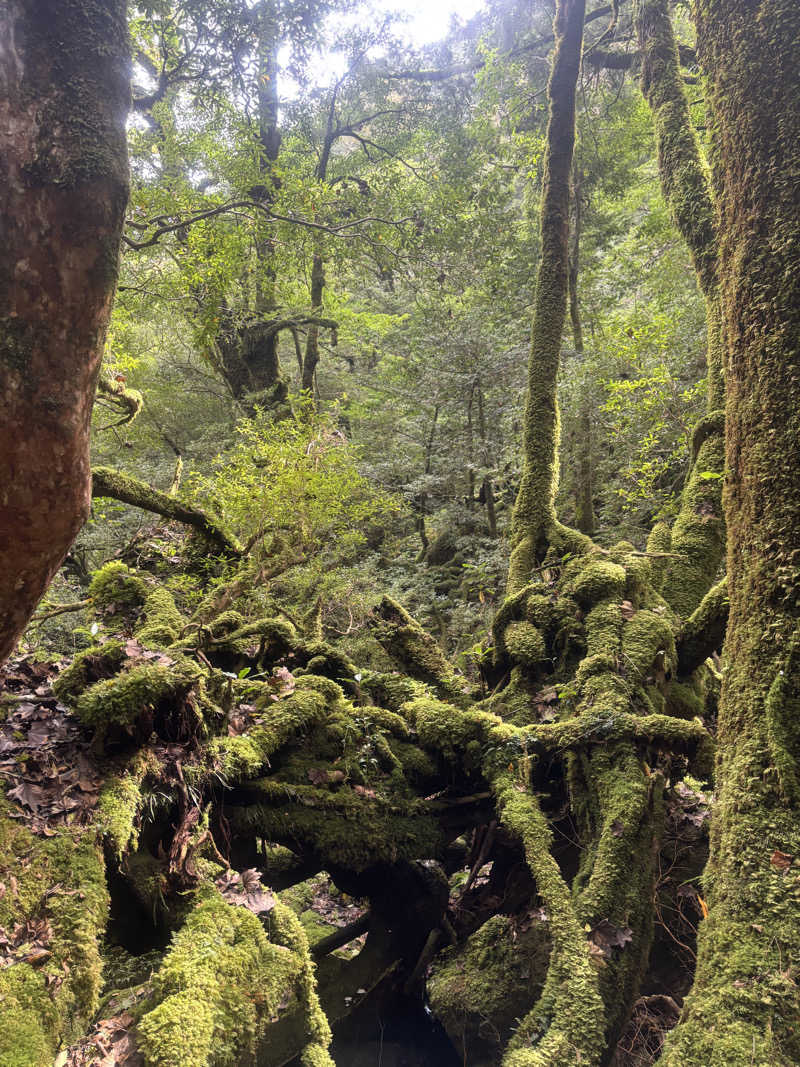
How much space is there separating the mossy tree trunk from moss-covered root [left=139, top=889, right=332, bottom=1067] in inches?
60.6

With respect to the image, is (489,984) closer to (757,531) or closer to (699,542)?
(757,531)

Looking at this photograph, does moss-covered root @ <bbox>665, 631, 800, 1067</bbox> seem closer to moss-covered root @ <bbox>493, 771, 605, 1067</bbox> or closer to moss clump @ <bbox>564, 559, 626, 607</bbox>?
moss-covered root @ <bbox>493, 771, 605, 1067</bbox>

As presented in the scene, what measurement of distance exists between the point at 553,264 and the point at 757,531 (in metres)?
5.60

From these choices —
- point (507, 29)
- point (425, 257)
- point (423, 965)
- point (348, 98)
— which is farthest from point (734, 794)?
point (348, 98)

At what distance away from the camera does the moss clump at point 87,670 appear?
2.88m

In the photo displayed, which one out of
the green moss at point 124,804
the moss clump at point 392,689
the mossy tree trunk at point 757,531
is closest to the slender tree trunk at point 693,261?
the moss clump at point 392,689

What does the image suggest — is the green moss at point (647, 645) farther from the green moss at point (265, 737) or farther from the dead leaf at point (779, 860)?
the green moss at point (265, 737)

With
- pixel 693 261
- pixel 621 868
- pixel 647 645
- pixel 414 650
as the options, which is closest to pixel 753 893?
pixel 621 868

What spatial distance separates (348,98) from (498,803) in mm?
15829

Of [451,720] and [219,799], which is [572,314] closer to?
[451,720]

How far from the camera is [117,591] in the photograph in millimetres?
5070

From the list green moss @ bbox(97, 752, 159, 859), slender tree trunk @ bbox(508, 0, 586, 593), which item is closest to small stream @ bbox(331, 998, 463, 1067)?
green moss @ bbox(97, 752, 159, 859)

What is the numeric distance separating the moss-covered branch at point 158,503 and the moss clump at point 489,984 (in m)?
4.87

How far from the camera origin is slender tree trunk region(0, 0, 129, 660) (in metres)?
1.92
